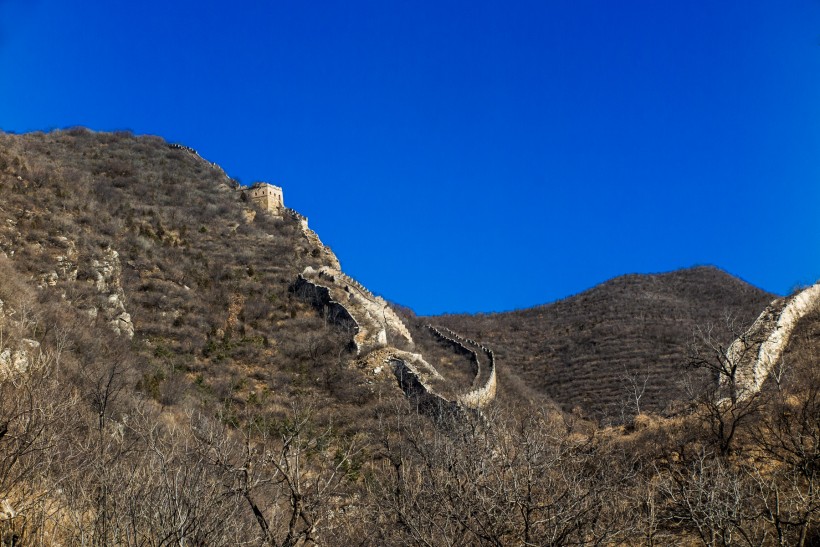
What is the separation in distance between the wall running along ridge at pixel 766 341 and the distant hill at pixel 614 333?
11439mm

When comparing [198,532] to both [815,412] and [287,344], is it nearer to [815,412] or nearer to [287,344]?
[815,412]

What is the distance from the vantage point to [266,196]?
61.6 m

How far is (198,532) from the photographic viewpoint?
8.72m

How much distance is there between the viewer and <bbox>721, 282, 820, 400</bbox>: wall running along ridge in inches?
934

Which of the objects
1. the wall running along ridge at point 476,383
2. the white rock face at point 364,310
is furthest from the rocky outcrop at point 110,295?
the wall running along ridge at point 476,383

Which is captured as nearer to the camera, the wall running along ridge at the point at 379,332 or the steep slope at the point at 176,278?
the steep slope at the point at 176,278

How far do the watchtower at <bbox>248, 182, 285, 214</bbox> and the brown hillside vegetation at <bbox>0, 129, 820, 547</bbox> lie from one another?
5.14 ft

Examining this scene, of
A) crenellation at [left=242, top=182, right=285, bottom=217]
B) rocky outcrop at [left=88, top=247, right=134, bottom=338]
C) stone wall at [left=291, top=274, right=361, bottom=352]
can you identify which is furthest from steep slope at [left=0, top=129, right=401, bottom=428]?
crenellation at [left=242, top=182, right=285, bottom=217]

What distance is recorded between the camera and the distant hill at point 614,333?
160ft

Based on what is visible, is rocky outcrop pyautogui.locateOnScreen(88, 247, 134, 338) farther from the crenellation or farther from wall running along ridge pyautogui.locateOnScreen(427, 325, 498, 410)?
the crenellation

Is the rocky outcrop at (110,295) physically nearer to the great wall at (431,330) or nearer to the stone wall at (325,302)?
the stone wall at (325,302)

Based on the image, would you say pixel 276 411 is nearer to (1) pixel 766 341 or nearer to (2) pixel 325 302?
(2) pixel 325 302

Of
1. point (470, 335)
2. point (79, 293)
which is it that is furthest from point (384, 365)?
point (470, 335)

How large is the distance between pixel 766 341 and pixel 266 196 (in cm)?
4623
